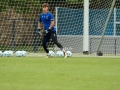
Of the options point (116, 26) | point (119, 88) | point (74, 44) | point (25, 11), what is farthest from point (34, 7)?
point (119, 88)

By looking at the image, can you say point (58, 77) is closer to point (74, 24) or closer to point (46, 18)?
point (46, 18)

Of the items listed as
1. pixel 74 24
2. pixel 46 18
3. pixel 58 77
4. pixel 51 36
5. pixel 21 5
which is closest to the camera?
pixel 58 77

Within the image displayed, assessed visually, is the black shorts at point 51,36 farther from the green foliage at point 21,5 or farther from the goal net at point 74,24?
the green foliage at point 21,5

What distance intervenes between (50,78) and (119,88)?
2105 millimetres

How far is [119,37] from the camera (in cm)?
2470

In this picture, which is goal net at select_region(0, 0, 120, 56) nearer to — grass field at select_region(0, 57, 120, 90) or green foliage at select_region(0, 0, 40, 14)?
green foliage at select_region(0, 0, 40, 14)

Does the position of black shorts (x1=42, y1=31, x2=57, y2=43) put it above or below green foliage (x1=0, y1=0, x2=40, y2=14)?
below

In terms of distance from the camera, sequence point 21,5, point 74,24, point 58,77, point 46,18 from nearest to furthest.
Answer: point 58,77 < point 46,18 < point 21,5 < point 74,24

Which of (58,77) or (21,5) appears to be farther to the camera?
(21,5)

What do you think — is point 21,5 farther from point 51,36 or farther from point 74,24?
point 51,36

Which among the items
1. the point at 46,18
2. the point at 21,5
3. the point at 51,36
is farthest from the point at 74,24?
the point at 46,18

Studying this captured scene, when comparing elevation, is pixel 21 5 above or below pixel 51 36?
above

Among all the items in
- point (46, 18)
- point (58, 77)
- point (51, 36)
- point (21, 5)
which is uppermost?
point (21, 5)

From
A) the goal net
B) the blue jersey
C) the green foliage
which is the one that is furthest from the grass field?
the green foliage
